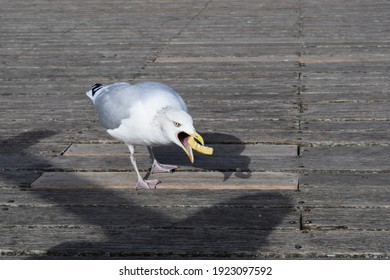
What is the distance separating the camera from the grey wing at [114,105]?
546 centimetres

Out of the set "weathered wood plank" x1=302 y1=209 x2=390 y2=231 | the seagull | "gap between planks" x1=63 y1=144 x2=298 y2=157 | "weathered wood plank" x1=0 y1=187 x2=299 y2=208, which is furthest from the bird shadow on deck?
"gap between planks" x1=63 y1=144 x2=298 y2=157

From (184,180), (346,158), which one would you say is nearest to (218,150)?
(184,180)

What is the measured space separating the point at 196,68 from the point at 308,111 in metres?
2.44

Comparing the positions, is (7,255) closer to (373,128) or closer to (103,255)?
(103,255)

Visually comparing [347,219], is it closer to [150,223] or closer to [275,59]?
[150,223]

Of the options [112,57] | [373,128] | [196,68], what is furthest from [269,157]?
[112,57]

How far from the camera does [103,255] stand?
462cm

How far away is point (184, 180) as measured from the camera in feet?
19.1

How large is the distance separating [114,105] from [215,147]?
129 centimetres

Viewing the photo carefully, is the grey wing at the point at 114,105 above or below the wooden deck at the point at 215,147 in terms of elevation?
above

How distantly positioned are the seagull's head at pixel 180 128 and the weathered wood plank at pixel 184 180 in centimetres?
68

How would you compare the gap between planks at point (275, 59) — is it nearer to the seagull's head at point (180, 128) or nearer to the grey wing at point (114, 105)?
the grey wing at point (114, 105)

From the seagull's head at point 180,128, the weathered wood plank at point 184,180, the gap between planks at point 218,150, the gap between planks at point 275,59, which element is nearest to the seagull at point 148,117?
the seagull's head at point 180,128

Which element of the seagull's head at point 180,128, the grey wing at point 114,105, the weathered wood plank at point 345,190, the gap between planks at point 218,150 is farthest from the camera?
the gap between planks at point 218,150
